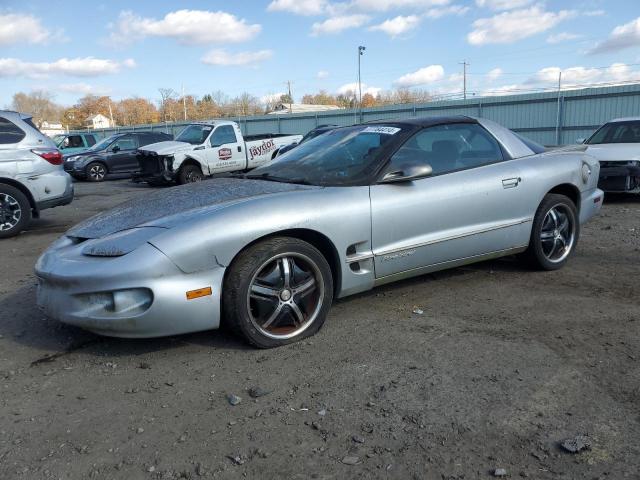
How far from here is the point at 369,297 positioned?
171 inches

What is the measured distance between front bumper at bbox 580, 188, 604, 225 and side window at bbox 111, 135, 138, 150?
1620 centimetres

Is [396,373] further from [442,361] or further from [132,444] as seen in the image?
[132,444]

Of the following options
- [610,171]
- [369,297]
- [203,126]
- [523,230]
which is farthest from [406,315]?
[203,126]

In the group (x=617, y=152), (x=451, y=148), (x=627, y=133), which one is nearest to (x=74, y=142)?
(x=627, y=133)

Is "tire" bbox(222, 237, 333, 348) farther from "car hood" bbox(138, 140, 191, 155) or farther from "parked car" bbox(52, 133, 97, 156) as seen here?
"parked car" bbox(52, 133, 97, 156)

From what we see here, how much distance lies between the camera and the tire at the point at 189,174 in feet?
44.6

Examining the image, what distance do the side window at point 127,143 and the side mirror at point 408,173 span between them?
16.4m

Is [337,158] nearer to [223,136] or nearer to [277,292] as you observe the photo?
[277,292]

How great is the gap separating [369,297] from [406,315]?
0.48m

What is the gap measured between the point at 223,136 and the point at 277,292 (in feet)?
38.1

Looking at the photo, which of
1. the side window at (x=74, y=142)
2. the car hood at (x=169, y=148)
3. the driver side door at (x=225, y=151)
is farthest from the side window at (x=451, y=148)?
the side window at (x=74, y=142)

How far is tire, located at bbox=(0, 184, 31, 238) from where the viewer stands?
744 cm

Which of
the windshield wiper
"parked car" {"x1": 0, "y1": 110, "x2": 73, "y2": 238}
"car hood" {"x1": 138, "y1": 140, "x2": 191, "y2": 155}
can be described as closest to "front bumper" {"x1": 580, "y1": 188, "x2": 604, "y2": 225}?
the windshield wiper

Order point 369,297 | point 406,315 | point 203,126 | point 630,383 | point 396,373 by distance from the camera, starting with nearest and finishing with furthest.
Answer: point 630,383 < point 396,373 < point 406,315 < point 369,297 < point 203,126
